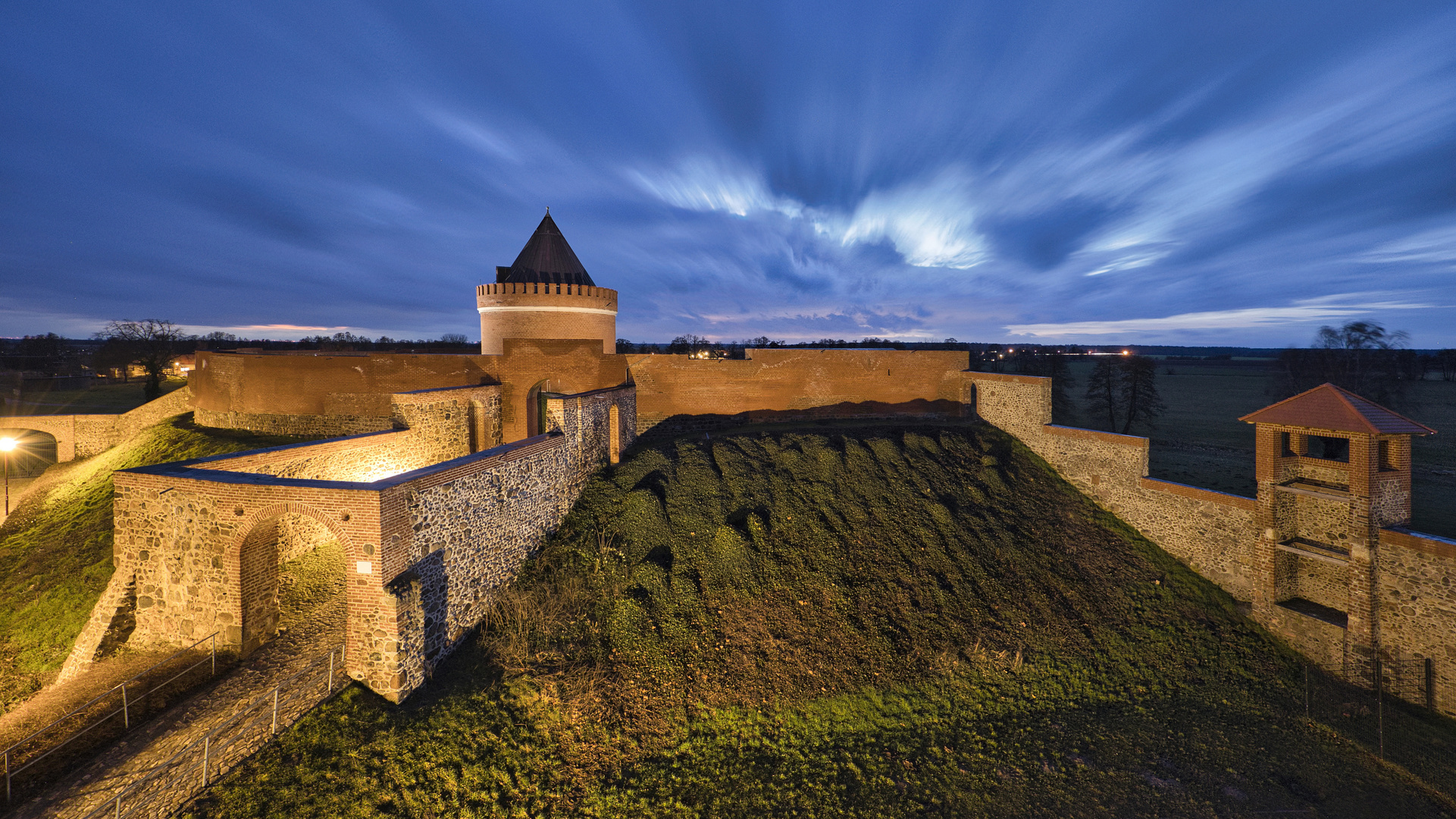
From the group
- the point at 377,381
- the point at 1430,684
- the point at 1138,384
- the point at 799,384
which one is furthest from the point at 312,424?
the point at 1138,384

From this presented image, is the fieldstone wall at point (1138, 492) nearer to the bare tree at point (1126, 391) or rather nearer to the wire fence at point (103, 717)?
the bare tree at point (1126, 391)

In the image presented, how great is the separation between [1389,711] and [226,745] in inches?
801

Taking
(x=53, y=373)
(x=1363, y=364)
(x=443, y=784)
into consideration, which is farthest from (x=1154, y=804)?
(x=53, y=373)

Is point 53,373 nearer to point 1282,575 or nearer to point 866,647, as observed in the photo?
point 866,647

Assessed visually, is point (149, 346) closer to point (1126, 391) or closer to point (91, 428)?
point (91, 428)

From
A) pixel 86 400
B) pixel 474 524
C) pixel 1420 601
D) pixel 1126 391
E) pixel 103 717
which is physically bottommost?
pixel 103 717

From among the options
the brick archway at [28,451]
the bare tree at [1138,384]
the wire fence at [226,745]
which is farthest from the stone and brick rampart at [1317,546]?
the brick archway at [28,451]

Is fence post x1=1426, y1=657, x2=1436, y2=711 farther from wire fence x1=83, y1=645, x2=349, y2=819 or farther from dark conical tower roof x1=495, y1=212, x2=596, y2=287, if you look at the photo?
dark conical tower roof x1=495, y1=212, x2=596, y2=287

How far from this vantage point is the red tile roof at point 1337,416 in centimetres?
1043

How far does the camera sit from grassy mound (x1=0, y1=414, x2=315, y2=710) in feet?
34.8

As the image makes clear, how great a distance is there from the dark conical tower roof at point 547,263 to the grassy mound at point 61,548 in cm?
1036

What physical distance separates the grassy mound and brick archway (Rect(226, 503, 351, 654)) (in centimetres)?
531

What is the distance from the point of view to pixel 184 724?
7.30m

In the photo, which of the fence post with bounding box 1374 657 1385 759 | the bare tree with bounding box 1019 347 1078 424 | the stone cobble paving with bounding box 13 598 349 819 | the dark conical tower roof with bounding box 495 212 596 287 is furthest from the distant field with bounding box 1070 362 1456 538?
the stone cobble paving with bounding box 13 598 349 819
